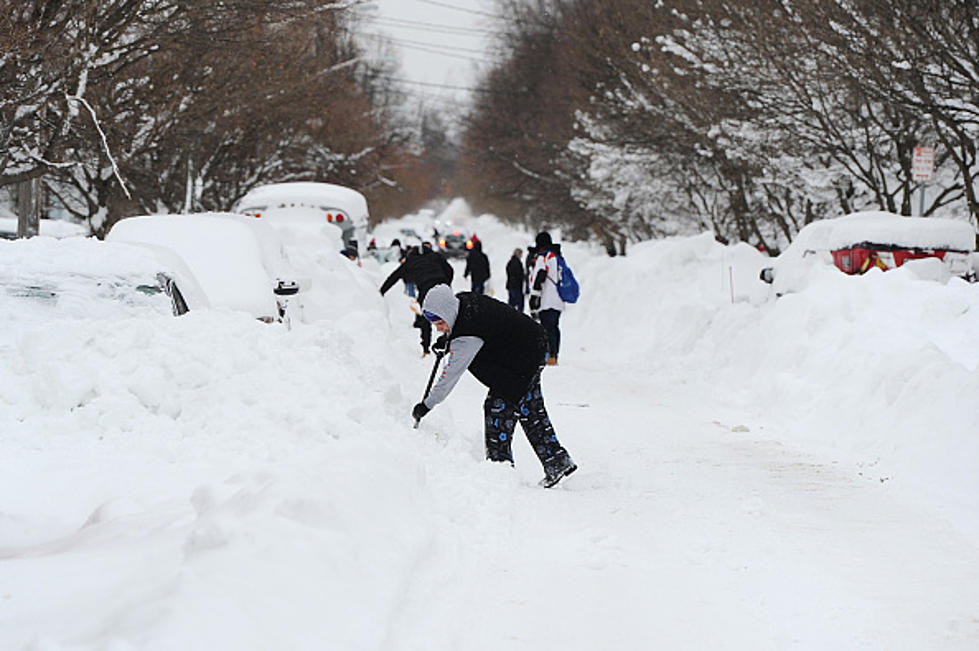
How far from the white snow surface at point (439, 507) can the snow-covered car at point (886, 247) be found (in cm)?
555

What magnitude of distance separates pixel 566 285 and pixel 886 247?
5327 millimetres

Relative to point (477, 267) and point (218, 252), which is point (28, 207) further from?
point (477, 267)

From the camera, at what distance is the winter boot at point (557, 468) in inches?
303

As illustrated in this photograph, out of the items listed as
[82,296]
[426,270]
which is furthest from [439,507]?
[426,270]

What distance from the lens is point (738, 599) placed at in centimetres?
513

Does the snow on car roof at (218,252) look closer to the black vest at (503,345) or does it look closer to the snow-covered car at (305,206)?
the black vest at (503,345)

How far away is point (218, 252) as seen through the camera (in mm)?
12242

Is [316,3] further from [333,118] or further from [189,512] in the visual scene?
[333,118]

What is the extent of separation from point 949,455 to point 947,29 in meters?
9.05

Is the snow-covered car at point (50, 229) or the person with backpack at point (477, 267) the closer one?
the person with backpack at point (477, 267)

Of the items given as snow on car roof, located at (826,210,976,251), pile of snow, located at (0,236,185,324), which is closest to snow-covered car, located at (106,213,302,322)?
pile of snow, located at (0,236,185,324)

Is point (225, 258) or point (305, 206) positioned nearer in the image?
point (225, 258)

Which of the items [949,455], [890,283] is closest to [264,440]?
[949,455]

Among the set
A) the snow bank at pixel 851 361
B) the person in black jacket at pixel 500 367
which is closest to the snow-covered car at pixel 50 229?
the snow bank at pixel 851 361
